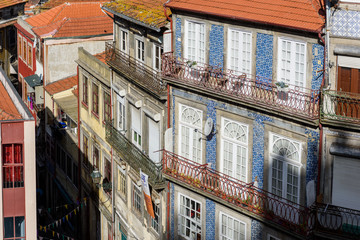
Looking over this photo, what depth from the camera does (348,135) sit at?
2462 cm

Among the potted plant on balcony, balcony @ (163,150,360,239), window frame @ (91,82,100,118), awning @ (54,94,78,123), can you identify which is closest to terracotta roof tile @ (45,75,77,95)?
awning @ (54,94,78,123)

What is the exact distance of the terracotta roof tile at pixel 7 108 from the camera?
102ft

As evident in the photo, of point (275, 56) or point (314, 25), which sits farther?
point (275, 56)

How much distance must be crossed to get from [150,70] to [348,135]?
12526 mm

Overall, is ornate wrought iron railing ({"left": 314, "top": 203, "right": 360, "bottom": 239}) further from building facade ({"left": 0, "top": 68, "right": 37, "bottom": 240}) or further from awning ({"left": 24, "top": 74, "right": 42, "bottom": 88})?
awning ({"left": 24, "top": 74, "right": 42, "bottom": 88})

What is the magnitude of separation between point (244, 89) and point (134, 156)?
986 cm

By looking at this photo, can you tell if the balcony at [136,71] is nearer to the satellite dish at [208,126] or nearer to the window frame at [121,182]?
the satellite dish at [208,126]

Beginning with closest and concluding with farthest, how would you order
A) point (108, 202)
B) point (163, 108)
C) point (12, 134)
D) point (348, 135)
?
1. point (348, 135)
2. point (12, 134)
3. point (163, 108)
4. point (108, 202)

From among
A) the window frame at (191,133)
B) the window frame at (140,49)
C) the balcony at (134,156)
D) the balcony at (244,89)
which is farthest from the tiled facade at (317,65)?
the window frame at (140,49)

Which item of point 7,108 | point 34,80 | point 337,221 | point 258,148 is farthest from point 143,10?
point 34,80

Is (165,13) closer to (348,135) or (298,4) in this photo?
(298,4)

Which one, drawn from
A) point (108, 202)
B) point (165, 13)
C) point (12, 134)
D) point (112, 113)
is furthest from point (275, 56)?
point (108, 202)

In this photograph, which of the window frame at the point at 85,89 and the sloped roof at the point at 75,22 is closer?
the window frame at the point at 85,89

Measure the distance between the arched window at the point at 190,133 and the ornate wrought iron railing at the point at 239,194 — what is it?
336 mm
